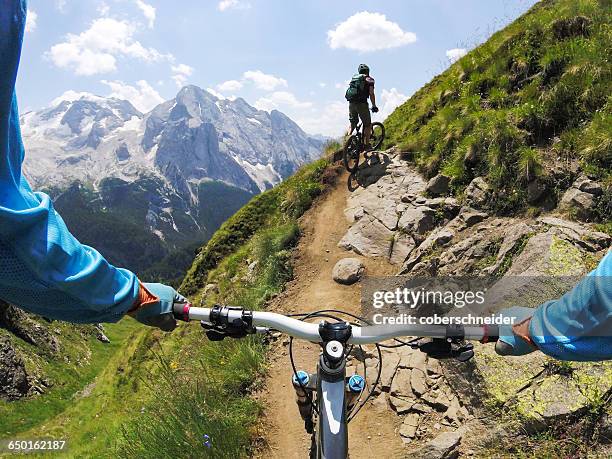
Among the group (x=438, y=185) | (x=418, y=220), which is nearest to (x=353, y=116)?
(x=438, y=185)

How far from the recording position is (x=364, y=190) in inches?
542

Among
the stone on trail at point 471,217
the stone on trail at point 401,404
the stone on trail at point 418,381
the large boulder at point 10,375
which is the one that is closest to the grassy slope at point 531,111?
the stone on trail at point 471,217

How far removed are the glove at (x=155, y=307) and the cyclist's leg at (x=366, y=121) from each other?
43.5ft

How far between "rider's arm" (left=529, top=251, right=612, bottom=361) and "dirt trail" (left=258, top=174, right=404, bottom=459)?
13.9 ft

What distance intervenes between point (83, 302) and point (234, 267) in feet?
40.0

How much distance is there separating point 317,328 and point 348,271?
307 inches

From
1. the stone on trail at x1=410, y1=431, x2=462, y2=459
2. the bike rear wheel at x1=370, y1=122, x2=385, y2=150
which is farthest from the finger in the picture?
the bike rear wheel at x1=370, y1=122, x2=385, y2=150

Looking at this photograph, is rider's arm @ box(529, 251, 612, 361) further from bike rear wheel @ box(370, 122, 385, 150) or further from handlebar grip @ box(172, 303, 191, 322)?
bike rear wheel @ box(370, 122, 385, 150)

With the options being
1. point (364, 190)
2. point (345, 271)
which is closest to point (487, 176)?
point (345, 271)

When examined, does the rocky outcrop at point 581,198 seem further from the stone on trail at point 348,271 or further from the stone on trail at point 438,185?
the stone on trail at point 348,271

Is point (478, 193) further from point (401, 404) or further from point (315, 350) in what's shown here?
point (401, 404)

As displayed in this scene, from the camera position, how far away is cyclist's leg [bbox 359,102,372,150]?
14.7 m

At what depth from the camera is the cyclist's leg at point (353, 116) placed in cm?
1478

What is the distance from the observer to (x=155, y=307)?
2658mm
